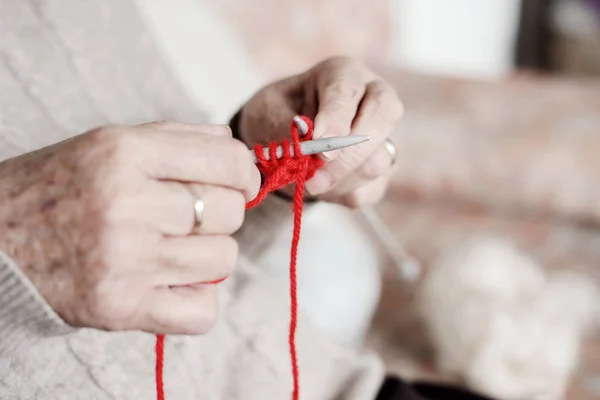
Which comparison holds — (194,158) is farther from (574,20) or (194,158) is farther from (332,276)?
(574,20)

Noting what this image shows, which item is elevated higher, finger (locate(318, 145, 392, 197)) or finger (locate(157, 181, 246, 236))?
finger (locate(157, 181, 246, 236))

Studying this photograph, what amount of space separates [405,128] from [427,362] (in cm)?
57

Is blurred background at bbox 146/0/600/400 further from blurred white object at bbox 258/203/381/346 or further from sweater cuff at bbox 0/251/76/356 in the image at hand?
sweater cuff at bbox 0/251/76/356

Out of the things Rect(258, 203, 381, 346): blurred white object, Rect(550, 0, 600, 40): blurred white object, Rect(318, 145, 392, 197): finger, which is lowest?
Rect(550, 0, 600, 40): blurred white object

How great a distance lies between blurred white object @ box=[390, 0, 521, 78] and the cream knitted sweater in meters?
1.74

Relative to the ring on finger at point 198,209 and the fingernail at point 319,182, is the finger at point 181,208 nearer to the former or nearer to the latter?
the ring on finger at point 198,209

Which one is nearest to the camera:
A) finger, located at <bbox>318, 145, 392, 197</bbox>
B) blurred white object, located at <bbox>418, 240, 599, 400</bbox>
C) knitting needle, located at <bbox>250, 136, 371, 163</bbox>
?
knitting needle, located at <bbox>250, 136, 371, 163</bbox>

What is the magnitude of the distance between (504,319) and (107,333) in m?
0.60

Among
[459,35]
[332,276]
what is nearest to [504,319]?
[332,276]

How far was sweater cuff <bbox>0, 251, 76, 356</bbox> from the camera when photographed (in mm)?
438

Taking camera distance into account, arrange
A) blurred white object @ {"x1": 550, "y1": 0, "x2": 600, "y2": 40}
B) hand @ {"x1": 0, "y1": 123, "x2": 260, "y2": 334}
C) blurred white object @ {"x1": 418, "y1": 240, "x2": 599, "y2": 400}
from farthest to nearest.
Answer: blurred white object @ {"x1": 550, "y1": 0, "x2": 600, "y2": 40} → blurred white object @ {"x1": 418, "y1": 240, "x2": 599, "y2": 400} → hand @ {"x1": 0, "y1": 123, "x2": 260, "y2": 334}

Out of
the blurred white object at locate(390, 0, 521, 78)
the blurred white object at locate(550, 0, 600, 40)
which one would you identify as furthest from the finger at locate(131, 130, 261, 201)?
the blurred white object at locate(550, 0, 600, 40)

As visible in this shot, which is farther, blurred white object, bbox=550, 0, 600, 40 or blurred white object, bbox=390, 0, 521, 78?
blurred white object, bbox=550, 0, 600, 40

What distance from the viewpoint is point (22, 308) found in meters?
0.45
